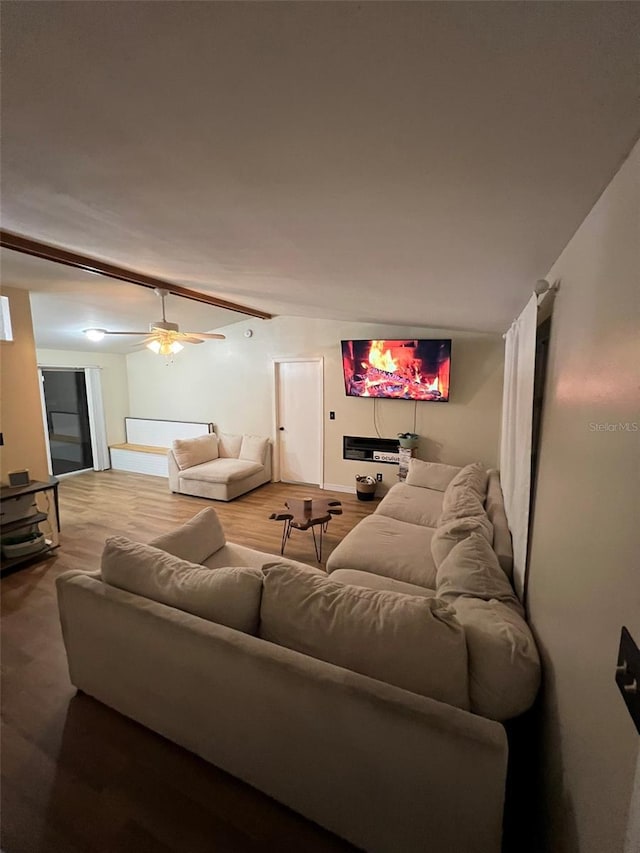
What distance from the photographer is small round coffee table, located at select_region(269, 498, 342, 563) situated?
10.4 feet

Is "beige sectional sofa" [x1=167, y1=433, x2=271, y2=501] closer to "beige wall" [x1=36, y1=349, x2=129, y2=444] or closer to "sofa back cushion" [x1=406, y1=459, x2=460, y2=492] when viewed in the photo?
"beige wall" [x1=36, y1=349, x2=129, y2=444]

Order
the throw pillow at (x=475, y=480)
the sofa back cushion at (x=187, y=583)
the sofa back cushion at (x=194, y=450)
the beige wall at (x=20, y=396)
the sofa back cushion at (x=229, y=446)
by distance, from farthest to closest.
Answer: the sofa back cushion at (x=229, y=446) < the sofa back cushion at (x=194, y=450) < the beige wall at (x=20, y=396) < the throw pillow at (x=475, y=480) < the sofa back cushion at (x=187, y=583)

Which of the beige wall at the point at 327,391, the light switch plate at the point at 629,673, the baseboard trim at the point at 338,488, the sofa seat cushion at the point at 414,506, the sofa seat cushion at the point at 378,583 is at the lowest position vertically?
the baseboard trim at the point at 338,488

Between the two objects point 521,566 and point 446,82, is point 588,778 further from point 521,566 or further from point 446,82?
point 446,82

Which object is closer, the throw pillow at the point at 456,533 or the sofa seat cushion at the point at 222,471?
the throw pillow at the point at 456,533

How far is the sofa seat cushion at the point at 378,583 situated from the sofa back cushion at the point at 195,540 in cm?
83

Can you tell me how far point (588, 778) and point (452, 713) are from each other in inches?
13.0

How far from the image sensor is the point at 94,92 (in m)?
0.74

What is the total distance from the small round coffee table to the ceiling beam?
7.64ft

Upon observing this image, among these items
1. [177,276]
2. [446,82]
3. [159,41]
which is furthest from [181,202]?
[177,276]

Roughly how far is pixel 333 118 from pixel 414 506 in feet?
9.67

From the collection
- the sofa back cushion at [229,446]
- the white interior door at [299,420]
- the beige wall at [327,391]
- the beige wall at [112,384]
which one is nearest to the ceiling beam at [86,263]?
the beige wall at [327,391]

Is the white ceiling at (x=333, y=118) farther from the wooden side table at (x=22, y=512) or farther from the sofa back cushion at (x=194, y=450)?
the sofa back cushion at (x=194, y=450)

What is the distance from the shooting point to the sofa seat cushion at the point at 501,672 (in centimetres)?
115
